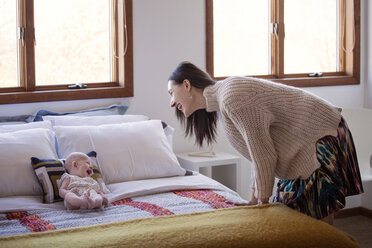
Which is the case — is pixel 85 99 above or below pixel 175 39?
below

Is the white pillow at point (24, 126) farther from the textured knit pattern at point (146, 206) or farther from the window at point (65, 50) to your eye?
the textured knit pattern at point (146, 206)

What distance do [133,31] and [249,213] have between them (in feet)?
6.05

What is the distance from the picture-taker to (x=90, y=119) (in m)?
3.33

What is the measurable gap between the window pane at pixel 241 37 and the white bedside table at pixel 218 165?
0.69 meters

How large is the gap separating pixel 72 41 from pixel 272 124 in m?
1.81

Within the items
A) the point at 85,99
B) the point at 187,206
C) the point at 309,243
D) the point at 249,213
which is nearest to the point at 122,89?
the point at 85,99

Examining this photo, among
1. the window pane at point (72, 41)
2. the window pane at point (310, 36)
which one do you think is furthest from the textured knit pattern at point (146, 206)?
the window pane at point (310, 36)

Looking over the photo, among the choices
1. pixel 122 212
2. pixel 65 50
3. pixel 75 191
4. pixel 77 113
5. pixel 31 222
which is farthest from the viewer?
pixel 65 50

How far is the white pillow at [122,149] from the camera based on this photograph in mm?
3000

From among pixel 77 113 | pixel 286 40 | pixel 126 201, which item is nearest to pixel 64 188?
pixel 126 201

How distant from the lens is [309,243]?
2.00 m

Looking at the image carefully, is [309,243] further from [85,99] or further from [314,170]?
[85,99]

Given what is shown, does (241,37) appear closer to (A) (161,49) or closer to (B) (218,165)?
(A) (161,49)

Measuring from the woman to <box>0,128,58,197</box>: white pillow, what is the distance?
3.32 feet
